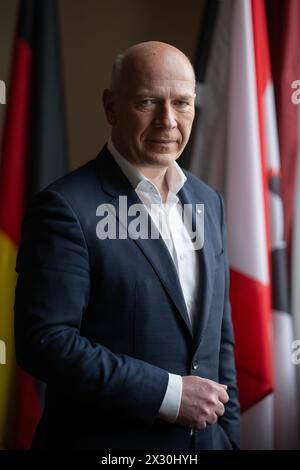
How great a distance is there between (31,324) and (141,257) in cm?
22

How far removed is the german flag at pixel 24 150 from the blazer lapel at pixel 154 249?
771mm

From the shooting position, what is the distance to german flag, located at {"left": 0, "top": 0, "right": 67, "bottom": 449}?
178 centimetres

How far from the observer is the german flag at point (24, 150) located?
1778 mm

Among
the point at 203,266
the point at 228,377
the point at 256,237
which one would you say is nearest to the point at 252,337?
the point at 256,237

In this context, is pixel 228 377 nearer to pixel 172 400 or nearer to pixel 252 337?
pixel 172 400

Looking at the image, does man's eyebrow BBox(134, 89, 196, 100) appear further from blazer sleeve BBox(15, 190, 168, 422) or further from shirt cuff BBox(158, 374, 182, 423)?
shirt cuff BBox(158, 374, 182, 423)

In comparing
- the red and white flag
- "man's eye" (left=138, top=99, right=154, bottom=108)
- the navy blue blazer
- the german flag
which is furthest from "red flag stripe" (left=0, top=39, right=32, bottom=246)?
"man's eye" (left=138, top=99, right=154, bottom=108)

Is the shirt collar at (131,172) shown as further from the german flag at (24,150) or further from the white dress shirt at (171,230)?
the german flag at (24,150)

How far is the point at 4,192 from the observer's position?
1783 mm

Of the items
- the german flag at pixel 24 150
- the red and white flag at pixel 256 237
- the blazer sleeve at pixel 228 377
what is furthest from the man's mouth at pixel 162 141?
the german flag at pixel 24 150

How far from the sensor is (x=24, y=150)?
180 centimetres
